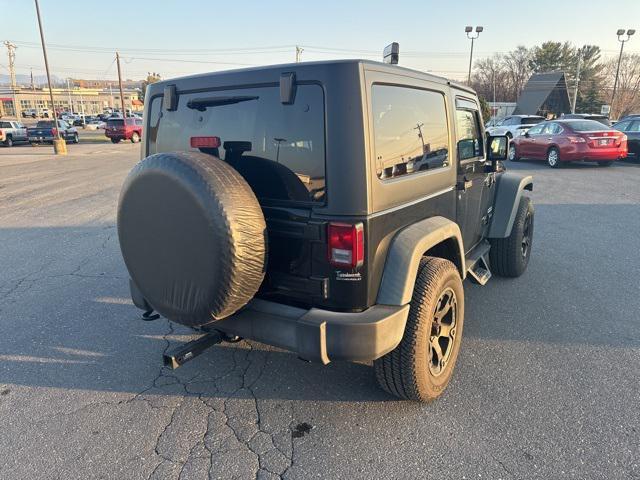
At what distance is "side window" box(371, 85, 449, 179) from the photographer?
239 cm

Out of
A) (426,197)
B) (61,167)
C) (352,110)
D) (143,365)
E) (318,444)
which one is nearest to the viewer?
(352,110)

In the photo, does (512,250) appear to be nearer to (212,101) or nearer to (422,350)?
(422,350)

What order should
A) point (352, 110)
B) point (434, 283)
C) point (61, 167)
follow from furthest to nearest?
point (61, 167) → point (434, 283) → point (352, 110)

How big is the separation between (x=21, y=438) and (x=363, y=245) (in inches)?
88.4

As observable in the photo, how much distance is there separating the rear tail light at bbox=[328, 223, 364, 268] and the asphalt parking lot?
105 cm

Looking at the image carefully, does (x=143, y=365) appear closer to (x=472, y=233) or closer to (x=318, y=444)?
(x=318, y=444)

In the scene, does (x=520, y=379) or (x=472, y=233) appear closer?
(x=520, y=379)

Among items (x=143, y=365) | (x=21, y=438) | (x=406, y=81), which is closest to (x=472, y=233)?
(x=406, y=81)

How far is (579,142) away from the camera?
1342 cm

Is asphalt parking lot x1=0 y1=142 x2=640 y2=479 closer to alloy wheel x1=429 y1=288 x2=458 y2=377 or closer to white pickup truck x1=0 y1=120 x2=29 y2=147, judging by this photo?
alloy wheel x1=429 y1=288 x2=458 y2=377

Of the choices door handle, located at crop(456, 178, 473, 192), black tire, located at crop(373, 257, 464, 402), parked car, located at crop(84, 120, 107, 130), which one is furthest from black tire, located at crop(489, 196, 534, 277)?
parked car, located at crop(84, 120, 107, 130)

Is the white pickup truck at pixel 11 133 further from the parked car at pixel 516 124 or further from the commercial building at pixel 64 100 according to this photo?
the commercial building at pixel 64 100

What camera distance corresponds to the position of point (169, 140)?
298cm

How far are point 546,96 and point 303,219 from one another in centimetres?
5100
